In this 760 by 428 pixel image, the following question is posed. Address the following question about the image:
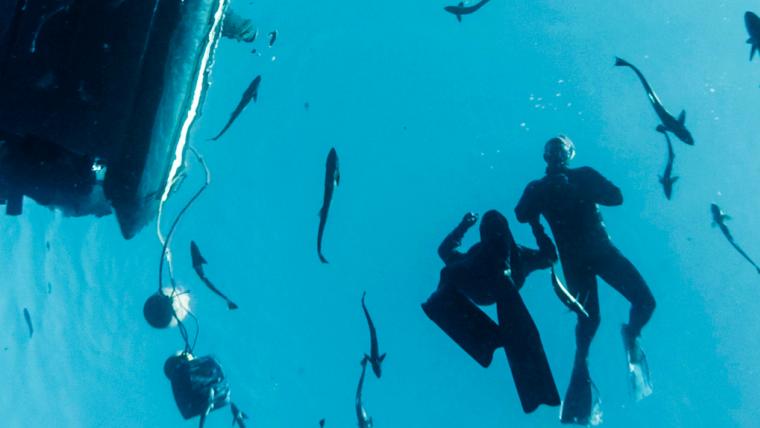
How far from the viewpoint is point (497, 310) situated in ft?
12.9

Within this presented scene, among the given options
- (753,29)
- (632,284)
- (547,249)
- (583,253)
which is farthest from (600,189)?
(753,29)

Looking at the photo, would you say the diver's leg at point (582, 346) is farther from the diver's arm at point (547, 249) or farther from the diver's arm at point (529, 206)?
the diver's arm at point (547, 249)

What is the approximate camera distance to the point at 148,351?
2120 centimetres

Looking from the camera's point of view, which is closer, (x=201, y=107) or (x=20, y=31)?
(x=20, y=31)

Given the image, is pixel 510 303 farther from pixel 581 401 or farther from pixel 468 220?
pixel 581 401

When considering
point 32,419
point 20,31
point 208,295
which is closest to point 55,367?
point 32,419

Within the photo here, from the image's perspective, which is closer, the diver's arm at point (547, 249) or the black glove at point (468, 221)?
the diver's arm at point (547, 249)

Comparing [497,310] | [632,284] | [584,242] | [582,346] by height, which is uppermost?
[497,310]

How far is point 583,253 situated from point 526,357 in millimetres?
4132

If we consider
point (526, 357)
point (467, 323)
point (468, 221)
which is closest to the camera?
point (526, 357)

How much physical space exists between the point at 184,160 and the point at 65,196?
1.15 metres

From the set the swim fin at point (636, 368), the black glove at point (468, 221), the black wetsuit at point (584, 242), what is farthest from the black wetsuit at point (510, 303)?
the swim fin at point (636, 368)

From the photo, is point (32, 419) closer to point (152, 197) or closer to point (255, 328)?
point (255, 328)

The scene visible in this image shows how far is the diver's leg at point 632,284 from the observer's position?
7.09m
